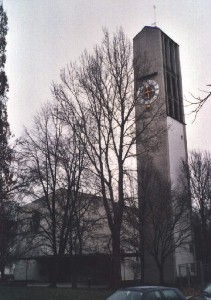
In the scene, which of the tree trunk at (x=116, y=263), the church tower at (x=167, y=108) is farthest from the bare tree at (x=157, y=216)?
the tree trunk at (x=116, y=263)

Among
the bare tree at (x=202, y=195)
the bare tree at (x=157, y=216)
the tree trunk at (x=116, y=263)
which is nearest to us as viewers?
the tree trunk at (x=116, y=263)

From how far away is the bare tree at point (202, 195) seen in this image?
4081 centimetres

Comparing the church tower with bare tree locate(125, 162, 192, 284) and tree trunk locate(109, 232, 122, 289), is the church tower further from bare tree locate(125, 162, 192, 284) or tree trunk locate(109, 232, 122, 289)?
tree trunk locate(109, 232, 122, 289)

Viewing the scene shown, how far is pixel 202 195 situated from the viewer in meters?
40.8

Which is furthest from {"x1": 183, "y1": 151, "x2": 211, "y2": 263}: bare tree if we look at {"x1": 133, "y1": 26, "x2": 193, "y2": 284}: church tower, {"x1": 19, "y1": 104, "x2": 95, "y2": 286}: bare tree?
{"x1": 19, "y1": 104, "x2": 95, "y2": 286}: bare tree

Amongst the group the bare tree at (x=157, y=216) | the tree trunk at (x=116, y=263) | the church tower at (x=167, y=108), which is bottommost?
the tree trunk at (x=116, y=263)

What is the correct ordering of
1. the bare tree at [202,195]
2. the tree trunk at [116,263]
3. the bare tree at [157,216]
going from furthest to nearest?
the bare tree at [202,195] < the bare tree at [157,216] < the tree trunk at [116,263]

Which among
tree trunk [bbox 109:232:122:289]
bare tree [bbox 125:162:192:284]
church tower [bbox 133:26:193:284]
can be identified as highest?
church tower [bbox 133:26:193:284]

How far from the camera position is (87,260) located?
44344 mm

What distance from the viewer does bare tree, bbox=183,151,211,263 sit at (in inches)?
1607

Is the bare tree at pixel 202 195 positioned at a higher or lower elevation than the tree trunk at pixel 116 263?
higher

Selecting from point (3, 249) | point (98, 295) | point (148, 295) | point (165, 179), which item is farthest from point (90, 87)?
point (165, 179)

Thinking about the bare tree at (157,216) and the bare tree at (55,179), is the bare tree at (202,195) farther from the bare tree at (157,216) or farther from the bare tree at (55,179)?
the bare tree at (55,179)

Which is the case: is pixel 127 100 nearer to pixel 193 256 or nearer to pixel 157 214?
pixel 157 214
